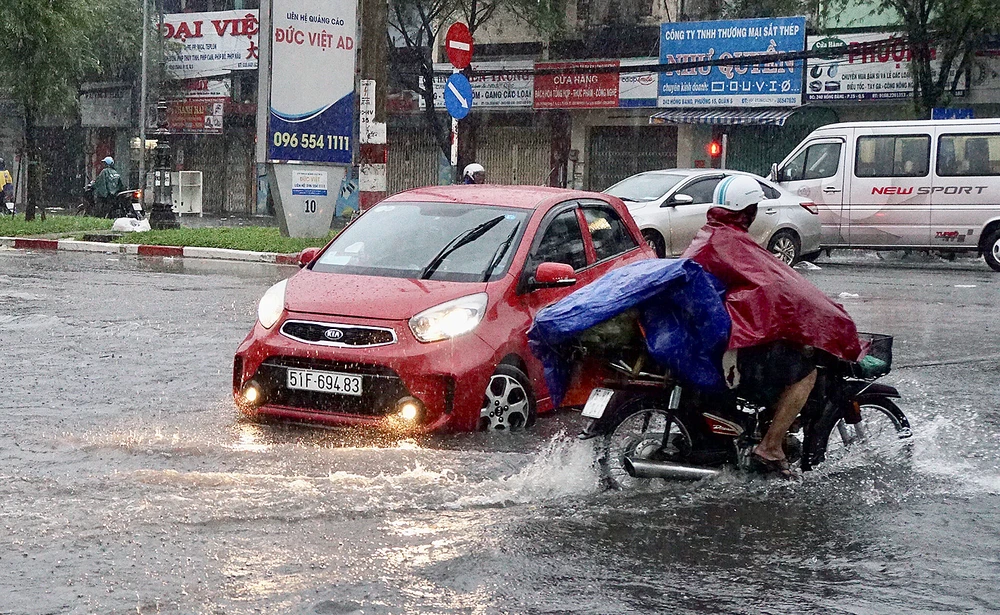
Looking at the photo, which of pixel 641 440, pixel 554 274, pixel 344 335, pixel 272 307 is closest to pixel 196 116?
pixel 272 307

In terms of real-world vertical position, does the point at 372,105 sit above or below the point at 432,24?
below

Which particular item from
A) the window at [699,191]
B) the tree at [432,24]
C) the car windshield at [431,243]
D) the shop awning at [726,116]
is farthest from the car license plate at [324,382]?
the tree at [432,24]

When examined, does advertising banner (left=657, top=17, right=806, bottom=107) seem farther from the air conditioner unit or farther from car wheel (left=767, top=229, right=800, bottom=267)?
the air conditioner unit

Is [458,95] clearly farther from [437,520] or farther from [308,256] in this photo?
[437,520]

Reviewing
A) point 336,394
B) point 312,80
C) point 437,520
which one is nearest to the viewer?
point 437,520

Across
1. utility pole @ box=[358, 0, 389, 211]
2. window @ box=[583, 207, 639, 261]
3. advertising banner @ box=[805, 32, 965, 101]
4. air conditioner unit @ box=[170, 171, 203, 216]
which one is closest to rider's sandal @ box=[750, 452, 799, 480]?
window @ box=[583, 207, 639, 261]

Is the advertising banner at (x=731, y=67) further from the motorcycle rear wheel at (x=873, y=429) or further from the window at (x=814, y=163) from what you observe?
the motorcycle rear wheel at (x=873, y=429)

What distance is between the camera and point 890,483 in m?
6.75

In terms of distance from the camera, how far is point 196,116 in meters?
43.1

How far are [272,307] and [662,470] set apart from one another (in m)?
2.69

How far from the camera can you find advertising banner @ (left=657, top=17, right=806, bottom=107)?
30.9 meters

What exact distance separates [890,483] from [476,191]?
351 cm

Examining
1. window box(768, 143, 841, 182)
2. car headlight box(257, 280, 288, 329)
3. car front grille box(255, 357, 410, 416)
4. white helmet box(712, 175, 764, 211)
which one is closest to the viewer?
white helmet box(712, 175, 764, 211)

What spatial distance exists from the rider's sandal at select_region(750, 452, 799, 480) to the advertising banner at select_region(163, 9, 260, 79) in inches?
1410
